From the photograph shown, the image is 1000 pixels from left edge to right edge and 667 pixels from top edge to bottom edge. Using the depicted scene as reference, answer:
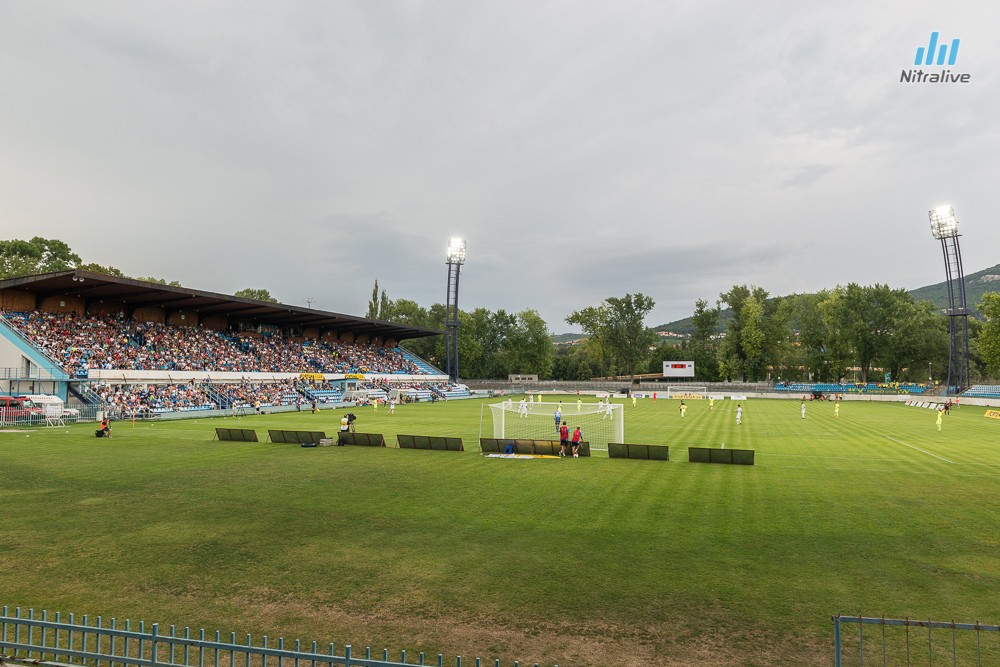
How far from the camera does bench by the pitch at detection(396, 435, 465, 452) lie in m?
27.8

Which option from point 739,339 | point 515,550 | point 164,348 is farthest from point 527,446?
point 739,339

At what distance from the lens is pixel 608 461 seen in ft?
81.2

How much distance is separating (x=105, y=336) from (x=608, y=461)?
158ft

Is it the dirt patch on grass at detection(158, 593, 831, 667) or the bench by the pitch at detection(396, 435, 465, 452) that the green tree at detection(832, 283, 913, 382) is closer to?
the bench by the pitch at detection(396, 435, 465, 452)

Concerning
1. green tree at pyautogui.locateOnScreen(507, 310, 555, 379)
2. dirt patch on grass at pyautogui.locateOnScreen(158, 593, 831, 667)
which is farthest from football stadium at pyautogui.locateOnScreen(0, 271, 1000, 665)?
green tree at pyautogui.locateOnScreen(507, 310, 555, 379)

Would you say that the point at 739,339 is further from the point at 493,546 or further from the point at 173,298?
the point at 493,546

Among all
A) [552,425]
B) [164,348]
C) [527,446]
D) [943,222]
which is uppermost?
[943,222]

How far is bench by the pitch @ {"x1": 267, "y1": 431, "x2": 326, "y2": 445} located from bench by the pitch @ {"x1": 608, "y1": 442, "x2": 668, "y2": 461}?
1503cm

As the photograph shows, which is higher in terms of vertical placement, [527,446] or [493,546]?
[527,446]

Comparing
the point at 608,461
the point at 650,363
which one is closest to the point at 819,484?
the point at 608,461

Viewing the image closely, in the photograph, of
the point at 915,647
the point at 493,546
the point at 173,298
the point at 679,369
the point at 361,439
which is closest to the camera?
the point at 915,647

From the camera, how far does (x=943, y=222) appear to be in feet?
244

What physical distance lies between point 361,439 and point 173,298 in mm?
37830

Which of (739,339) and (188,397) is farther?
(739,339)
